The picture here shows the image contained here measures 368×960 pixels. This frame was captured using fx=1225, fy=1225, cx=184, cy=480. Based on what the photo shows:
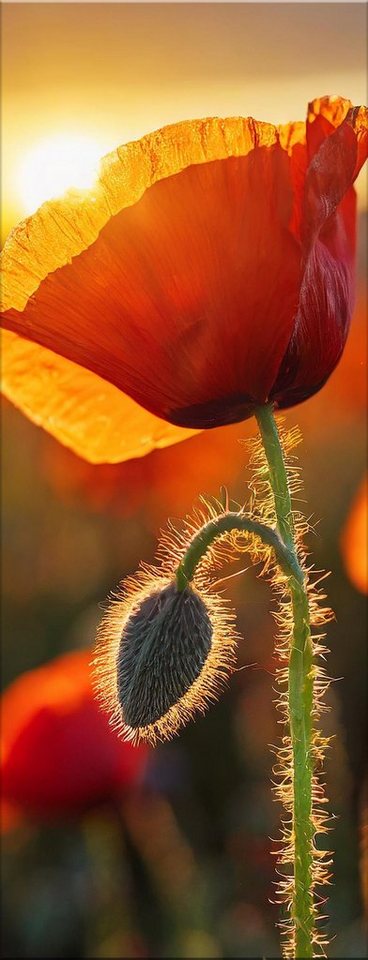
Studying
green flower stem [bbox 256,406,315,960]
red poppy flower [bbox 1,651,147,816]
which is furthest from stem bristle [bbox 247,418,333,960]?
red poppy flower [bbox 1,651,147,816]

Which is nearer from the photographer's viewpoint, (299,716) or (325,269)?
(299,716)

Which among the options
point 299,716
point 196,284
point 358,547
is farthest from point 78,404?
point 358,547

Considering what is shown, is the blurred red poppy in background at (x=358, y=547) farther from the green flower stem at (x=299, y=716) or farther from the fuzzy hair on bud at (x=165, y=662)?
the green flower stem at (x=299, y=716)

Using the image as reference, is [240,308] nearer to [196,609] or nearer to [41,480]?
[196,609]

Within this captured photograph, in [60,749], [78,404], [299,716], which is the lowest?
[60,749]

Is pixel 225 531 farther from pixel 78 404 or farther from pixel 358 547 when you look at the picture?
pixel 358 547

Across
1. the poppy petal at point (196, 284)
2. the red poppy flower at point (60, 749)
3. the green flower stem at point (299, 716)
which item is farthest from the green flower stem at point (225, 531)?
the red poppy flower at point (60, 749)
